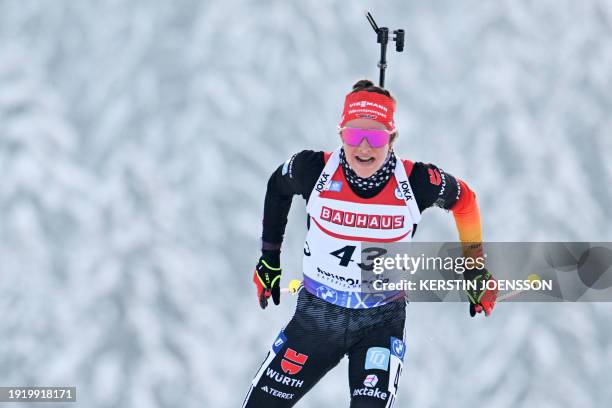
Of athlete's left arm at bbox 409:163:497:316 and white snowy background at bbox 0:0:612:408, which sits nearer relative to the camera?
athlete's left arm at bbox 409:163:497:316

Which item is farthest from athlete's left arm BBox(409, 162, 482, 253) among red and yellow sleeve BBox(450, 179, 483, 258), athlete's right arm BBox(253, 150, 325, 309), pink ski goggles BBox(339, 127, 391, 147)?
athlete's right arm BBox(253, 150, 325, 309)

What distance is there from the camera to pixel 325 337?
5.40 metres

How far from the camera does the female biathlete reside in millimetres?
5160

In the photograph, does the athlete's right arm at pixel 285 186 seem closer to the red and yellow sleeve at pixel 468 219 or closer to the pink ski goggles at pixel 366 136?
the pink ski goggles at pixel 366 136

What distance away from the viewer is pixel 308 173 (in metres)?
5.36

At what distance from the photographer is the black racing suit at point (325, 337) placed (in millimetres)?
5277

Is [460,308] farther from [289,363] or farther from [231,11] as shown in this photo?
[289,363]

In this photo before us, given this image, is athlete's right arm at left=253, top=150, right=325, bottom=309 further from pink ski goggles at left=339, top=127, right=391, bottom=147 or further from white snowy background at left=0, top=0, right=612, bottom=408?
white snowy background at left=0, top=0, right=612, bottom=408

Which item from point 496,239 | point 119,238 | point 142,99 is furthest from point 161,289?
point 496,239

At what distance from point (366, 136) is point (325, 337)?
121 cm

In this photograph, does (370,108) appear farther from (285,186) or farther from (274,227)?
(274,227)

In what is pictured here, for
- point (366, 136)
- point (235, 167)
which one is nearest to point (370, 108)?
point (366, 136)

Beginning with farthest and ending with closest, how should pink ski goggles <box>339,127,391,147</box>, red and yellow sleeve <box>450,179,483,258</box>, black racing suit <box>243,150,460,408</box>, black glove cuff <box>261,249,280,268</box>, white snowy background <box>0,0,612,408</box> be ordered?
white snowy background <box>0,0,612,408</box> < black glove cuff <box>261,249,280,268</box> < red and yellow sleeve <box>450,179,483,258</box> < black racing suit <box>243,150,460,408</box> < pink ski goggles <box>339,127,391,147</box>

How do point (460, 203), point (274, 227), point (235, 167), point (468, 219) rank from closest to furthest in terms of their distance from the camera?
point (460, 203) < point (468, 219) < point (274, 227) < point (235, 167)
